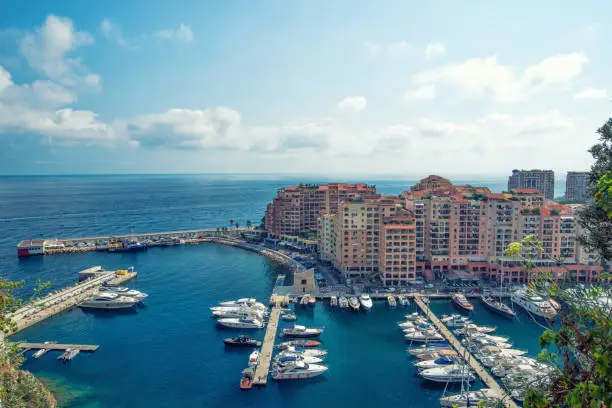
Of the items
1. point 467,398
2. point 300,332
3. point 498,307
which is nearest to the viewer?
point 467,398

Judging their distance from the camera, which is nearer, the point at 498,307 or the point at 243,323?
the point at 243,323

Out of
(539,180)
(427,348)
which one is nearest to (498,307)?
(427,348)

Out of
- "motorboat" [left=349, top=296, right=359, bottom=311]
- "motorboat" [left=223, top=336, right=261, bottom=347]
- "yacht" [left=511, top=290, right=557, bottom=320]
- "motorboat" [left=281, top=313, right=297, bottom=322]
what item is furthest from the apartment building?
"motorboat" [left=223, top=336, right=261, bottom=347]

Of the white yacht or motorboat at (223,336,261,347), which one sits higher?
the white yacht

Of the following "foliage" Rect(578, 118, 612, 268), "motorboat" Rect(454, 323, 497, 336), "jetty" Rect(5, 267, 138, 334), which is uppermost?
"foliage" Rect(578, 118, 612, 268)

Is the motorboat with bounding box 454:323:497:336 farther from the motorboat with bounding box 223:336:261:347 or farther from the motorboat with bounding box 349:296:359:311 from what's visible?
the motorboat with bounding box 223:336:261:347

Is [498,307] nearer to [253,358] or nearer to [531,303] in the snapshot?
[531,303]
